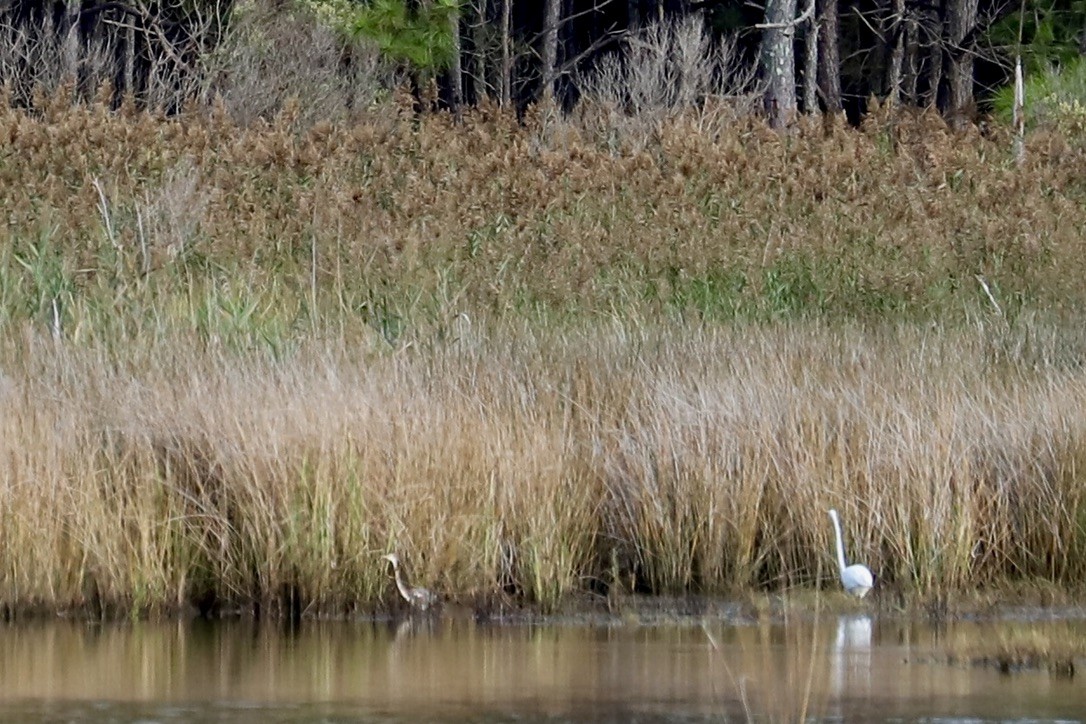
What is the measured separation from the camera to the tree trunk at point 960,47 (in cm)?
3061

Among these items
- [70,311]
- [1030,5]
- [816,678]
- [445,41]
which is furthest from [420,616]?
[1030,5]

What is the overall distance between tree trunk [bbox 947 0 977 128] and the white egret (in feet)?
75.3

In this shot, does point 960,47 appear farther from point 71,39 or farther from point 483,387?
point 483,387

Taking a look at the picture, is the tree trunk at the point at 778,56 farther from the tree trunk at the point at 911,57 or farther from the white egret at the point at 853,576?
the tree trunk at the point at 911,57

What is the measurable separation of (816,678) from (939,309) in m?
6.69

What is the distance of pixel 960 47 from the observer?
29750 mm

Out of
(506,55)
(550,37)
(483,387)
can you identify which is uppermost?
(550,37)

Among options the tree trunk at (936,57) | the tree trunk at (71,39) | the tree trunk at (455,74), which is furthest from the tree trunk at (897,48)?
the tree trunk at (71,39)

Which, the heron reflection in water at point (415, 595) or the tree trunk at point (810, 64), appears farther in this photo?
the tree trunk at point (810, 64)

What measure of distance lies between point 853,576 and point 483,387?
1.94 metres

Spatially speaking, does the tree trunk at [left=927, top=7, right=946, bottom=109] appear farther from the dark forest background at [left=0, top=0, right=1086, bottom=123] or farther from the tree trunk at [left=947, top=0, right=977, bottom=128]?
the tree trunk at [left=947, top=0, right=977, bottom=128]

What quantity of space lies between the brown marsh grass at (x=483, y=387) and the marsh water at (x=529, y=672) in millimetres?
353

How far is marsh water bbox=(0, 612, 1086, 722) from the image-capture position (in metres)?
6.03

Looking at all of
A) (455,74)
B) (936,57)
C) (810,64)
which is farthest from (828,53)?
(455,74)
